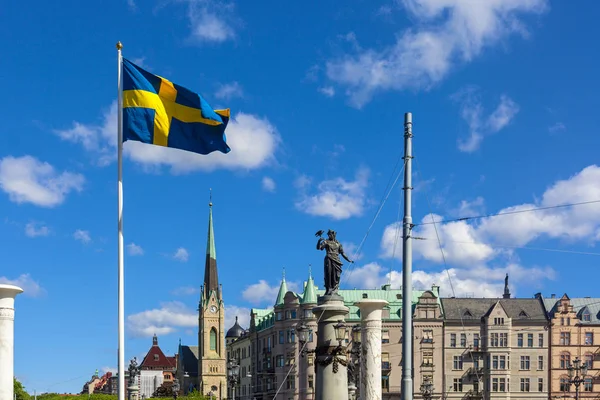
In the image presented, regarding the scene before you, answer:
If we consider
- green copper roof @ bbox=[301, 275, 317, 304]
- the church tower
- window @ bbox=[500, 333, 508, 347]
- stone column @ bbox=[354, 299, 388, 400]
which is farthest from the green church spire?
stone column @ bbox=[354, 299, 388, 400]

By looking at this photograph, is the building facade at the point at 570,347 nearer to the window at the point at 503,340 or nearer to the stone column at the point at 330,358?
the window at the point at 503,340

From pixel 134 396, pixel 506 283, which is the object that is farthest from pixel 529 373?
pixel 134 396

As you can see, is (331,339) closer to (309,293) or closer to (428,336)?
(428,336)

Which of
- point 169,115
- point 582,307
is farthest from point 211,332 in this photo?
point 169,115

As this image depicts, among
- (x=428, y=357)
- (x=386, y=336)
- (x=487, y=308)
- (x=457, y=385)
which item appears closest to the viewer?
(x=457, y=385)

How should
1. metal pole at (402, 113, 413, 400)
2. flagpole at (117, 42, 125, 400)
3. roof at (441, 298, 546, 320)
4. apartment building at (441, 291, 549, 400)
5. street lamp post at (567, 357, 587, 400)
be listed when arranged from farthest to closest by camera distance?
roof at (441, 298, 546, 320) → apartment building at (441, 291, 549, 400) → street lamp post at (567, 357, 587, 400) → flagpole at (117, 42, 125, 400) → metal pole at (402, 113, 413, 400)

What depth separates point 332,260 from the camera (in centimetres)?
2819

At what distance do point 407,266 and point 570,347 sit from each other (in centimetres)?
8711

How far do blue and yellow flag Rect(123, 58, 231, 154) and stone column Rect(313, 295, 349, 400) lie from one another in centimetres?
799

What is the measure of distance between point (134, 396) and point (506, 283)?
3019 inches

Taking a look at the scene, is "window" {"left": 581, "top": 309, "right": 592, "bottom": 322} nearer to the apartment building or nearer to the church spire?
the apartment building

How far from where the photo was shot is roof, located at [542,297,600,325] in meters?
101

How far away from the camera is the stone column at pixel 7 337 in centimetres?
2408

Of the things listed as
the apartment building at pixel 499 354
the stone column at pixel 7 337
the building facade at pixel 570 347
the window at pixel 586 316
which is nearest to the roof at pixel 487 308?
the apartment building at pixel 499 354
